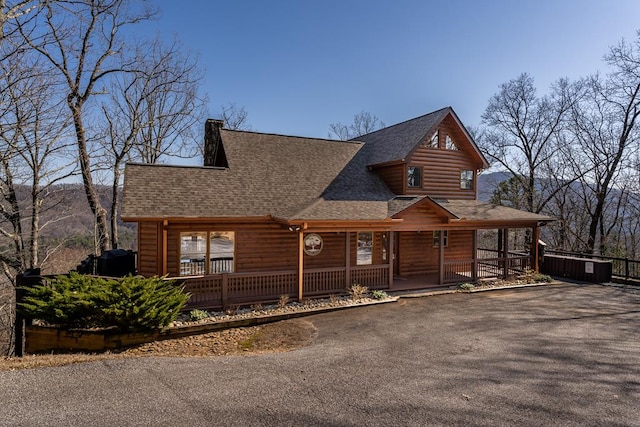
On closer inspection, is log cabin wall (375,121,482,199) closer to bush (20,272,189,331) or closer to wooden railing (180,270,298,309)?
wooden railing (180,270,298,309)

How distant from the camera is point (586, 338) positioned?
8.70m

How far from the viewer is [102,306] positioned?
Answer: 8422 millimetres

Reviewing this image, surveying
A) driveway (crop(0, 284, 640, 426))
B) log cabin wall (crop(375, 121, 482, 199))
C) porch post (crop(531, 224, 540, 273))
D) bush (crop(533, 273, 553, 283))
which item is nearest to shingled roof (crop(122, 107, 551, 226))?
log cabin wall (crop(375, 121, 482, 199))

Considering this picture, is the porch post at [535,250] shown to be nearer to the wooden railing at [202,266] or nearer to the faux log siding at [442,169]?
the faux log siding at [442,169]

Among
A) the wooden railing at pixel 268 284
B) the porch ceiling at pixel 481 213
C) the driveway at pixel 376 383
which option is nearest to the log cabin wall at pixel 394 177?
the porch ceiling at pixel 481 213

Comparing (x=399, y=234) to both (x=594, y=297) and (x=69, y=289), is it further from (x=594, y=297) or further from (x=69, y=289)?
(x=69, y=289)

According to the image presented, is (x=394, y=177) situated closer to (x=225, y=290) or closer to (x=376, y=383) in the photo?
(x=225, y=290)

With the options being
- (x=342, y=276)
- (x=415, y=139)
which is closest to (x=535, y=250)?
(x=415, y=139)

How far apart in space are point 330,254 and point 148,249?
715 centimetres

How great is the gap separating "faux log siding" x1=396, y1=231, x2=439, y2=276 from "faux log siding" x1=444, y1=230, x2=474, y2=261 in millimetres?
847

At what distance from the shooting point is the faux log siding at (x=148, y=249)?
1178 cm

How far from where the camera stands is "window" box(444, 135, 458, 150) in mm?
17911

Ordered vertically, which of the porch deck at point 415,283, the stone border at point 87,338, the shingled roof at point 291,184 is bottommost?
the stone border at point 87,338

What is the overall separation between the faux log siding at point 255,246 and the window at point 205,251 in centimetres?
27
